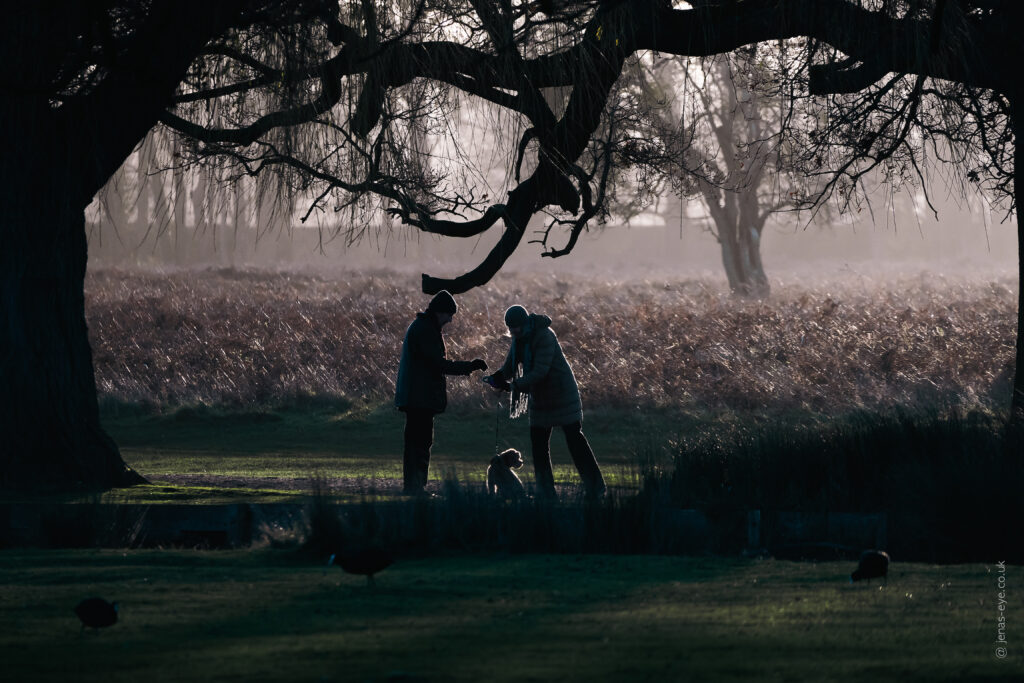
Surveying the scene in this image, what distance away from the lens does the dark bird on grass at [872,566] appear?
6.53m

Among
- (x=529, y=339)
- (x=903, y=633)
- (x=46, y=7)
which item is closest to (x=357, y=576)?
(x=903, y=633)

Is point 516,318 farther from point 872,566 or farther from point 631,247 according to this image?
point 631,247

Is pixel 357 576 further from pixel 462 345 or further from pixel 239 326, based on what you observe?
pixel 239 326

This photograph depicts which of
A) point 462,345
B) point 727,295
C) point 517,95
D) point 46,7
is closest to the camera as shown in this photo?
point 517,95

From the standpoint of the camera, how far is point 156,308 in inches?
1243

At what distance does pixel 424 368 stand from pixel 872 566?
572 centimetres

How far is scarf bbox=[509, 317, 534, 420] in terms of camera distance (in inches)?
438

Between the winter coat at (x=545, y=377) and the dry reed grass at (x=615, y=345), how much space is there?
23.2ft

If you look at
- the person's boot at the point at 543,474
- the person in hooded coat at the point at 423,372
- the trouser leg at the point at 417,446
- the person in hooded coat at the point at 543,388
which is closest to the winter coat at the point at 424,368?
the person in hooded coat at the point at 423,372

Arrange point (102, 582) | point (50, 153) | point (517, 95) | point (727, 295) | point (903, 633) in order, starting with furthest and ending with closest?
point (727, 295), point (50, 153), point (517, 95), point (102, 582), point (903, 633)

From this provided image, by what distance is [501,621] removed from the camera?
571cm

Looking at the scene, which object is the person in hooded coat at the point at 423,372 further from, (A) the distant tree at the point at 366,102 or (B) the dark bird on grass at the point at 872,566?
(B) the dark bird on grass at the point at 872,566

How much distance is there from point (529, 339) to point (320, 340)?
54.8 ft

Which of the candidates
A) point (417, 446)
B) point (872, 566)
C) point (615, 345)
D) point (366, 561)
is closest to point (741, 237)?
point (615, 345)
